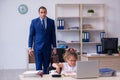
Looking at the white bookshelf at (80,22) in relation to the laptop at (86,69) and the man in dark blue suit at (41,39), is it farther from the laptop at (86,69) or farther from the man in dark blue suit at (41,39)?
the laptop at (86,69)

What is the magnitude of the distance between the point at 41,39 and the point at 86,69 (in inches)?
81.2

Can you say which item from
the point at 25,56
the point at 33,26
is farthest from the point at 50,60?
the point at 25,56

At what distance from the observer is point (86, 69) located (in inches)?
120

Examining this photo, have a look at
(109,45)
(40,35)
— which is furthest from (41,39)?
(109,45)

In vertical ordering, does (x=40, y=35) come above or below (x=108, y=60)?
above

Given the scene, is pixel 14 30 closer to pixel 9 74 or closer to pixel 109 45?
pixel 9 74

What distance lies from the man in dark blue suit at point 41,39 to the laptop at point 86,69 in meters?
1.96

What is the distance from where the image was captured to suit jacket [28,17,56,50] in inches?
197

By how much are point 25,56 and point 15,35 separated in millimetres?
712

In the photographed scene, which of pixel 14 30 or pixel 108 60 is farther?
pixel 14 30

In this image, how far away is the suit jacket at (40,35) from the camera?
16.4 feet

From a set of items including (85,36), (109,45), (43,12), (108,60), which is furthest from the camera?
(85,36)

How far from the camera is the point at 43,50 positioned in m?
5.02

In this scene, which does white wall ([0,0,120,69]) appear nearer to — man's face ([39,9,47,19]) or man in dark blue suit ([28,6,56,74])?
man in dark blue suit ([28,6,56,74])
